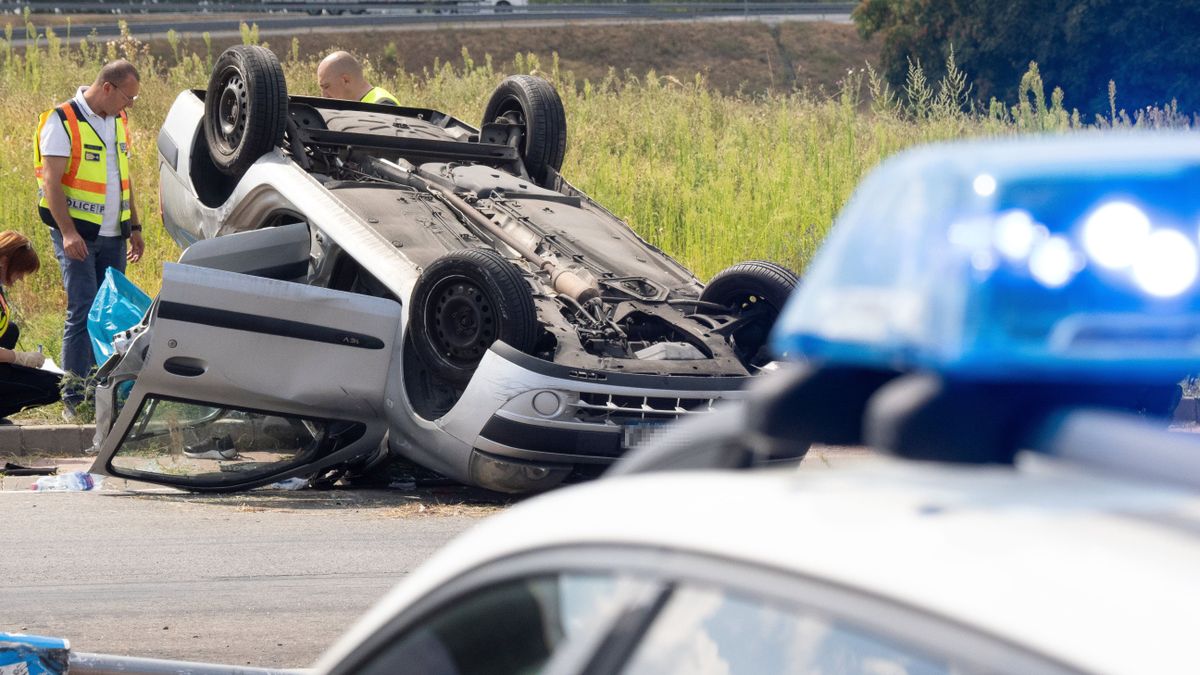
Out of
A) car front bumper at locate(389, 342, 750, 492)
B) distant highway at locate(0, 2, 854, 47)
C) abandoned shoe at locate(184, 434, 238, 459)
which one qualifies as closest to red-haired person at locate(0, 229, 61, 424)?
abandoned shoe at locate(184, 434, 238, 459)

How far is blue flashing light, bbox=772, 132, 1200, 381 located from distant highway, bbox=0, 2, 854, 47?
33886 mm

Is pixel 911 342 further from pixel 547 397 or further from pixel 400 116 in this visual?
pixel 400 116

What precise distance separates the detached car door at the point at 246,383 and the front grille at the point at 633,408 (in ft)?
3.42

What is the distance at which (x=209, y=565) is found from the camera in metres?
5.57

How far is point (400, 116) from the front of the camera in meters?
9.56

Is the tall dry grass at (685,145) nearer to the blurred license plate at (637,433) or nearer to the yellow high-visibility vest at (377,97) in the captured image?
the yellow high-visibility vest at (377,97)

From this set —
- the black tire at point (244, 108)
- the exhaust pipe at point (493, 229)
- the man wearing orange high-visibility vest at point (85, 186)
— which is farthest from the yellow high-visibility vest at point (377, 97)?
the man wearing orange high-visibility vest at point (85, 186)

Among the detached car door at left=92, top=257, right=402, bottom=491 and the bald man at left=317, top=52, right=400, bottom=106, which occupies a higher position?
the bald man at left=317, top=52, right=400, bottom=106

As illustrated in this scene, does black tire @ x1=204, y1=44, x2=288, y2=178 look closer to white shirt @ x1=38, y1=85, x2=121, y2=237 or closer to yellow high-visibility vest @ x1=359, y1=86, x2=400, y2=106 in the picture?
white shirt @ x1=38, y1=85, x2=121, y2=237

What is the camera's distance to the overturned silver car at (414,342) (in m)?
6.58

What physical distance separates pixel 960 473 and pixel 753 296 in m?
6.19

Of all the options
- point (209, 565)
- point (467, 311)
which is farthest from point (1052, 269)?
point (467, 311)

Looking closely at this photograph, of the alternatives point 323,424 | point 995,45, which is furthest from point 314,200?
point 995,45

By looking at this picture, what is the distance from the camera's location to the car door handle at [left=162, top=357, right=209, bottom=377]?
6.59 metres
